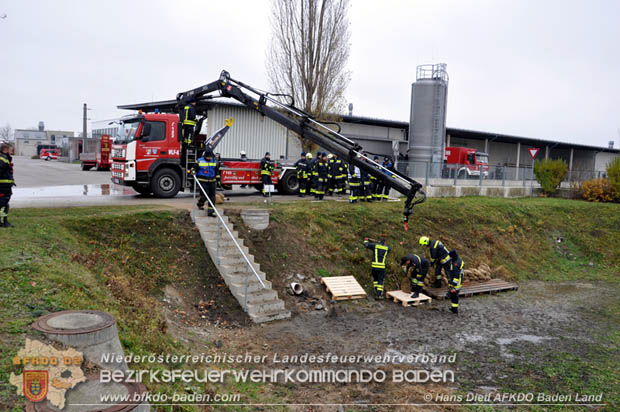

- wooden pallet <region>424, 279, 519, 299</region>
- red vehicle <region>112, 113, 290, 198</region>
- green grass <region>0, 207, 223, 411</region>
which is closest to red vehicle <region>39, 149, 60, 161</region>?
red vehicle <region>112, 113, 290, 198</region>

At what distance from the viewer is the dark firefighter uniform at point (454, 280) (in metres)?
11.1

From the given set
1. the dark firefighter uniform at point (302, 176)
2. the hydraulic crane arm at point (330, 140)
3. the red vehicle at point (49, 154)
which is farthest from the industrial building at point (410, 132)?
the red vehicle at point (49, 154)

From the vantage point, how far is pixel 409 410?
20.5 ft

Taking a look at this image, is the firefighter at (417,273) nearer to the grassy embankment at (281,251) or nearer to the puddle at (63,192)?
the grassy embankment at (281,251)

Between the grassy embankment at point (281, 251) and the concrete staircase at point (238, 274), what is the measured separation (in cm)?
36

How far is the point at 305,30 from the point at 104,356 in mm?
21172

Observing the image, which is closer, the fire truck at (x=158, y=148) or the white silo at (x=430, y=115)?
the fire truck at (x=158, y=148)

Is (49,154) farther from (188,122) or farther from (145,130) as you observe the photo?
(188,122)

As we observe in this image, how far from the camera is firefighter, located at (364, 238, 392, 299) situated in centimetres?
1159

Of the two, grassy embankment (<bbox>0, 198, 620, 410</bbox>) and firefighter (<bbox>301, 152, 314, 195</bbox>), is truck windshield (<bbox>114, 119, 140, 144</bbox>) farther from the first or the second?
firefighter (<bbox>301, 152, 314, 195</bbox>)

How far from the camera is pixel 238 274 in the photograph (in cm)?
1034

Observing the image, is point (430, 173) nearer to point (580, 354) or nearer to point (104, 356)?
point (580, 354)

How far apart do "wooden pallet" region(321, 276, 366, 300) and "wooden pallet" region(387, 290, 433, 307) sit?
2.69 feet

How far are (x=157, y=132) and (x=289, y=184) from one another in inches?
238
